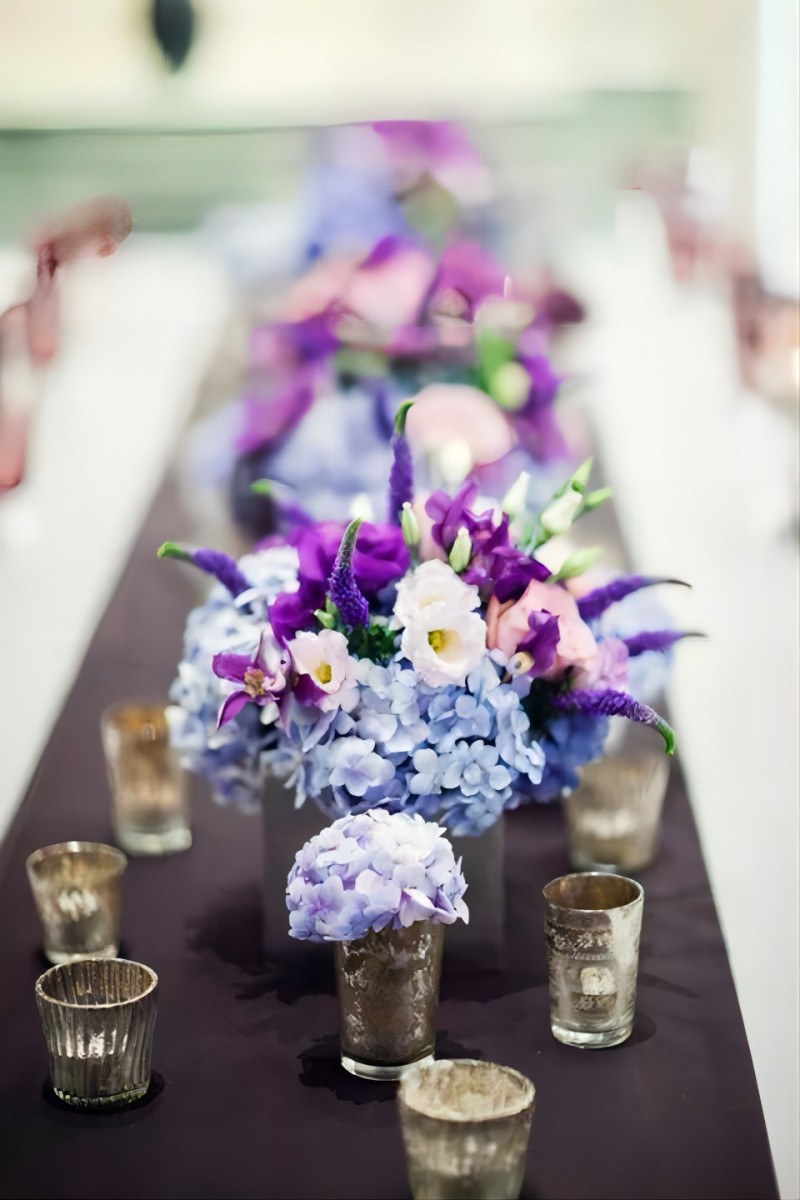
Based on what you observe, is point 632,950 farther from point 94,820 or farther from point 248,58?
point 248,58

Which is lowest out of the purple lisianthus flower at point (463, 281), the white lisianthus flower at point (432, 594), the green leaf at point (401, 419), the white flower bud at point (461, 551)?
the white lisianthus flower at point (432, 594)

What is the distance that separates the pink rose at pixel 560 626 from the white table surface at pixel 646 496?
462mm

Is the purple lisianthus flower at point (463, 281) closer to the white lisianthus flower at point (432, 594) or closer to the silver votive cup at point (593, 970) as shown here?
the white lisianthus flower at point (432, 594)

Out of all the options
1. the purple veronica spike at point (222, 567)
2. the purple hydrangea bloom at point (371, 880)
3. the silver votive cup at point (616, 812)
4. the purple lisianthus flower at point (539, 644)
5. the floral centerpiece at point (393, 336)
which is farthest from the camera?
the floral centerpiece at point (393, 336)

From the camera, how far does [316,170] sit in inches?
54.0

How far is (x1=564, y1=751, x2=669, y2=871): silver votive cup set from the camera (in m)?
1.09

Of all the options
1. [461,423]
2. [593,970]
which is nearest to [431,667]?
[593,970]

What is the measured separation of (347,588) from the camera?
0.83 meters

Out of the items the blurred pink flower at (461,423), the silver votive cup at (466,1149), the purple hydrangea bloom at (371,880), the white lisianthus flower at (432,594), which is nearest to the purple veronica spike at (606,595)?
the white lisianthus flower at (432,594)

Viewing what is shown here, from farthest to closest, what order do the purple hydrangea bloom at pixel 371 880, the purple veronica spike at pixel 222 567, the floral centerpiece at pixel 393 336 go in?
the floral centerpiece at pixel 393 336
the purple veronica spike at pixel 222 567
the purple hydrangea bloom at pixel 371 880

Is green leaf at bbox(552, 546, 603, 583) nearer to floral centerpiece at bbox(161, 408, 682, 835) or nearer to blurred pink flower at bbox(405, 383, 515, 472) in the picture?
floral centerpiece at bbox(161, 408, 682, 835)

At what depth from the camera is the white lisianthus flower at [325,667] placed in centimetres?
84

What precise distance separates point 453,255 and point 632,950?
81 centimetres

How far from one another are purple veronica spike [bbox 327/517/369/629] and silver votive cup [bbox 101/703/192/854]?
33cm
